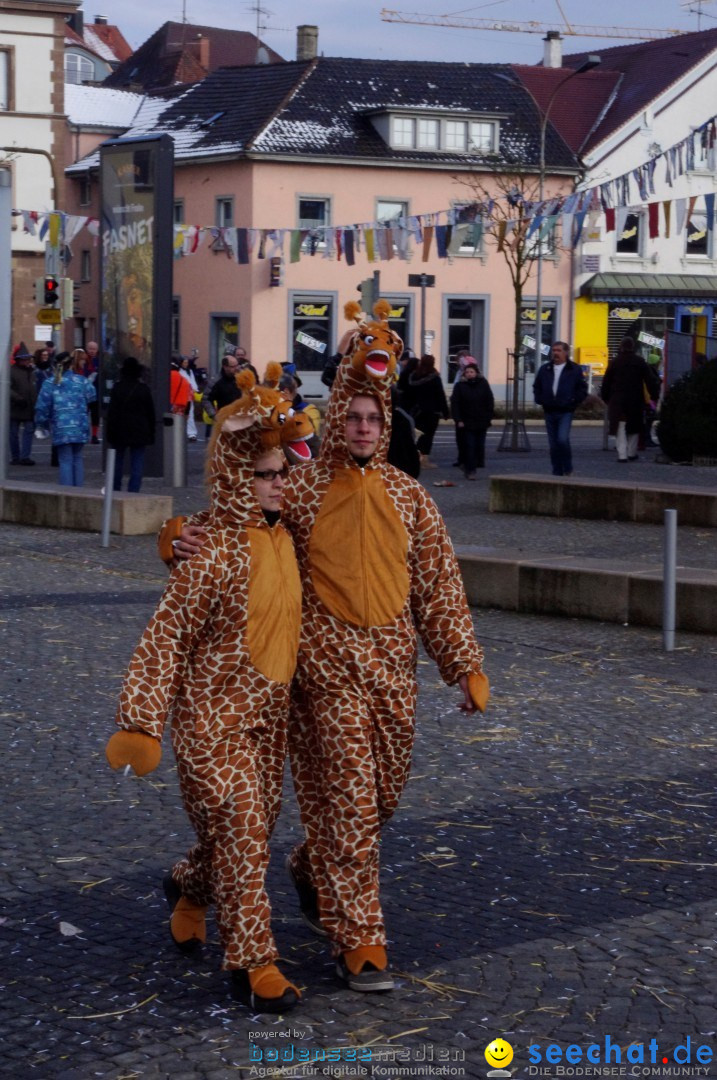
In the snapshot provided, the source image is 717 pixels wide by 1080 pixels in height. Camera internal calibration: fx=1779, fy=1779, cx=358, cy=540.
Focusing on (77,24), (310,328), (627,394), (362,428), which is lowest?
(627,394)

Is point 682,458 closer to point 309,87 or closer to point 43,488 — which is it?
point 43,488

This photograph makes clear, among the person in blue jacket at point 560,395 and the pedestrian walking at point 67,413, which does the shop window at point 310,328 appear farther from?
the pedestrian walking at point 67,413

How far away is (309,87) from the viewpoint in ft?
173

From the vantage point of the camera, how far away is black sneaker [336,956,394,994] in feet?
15.8

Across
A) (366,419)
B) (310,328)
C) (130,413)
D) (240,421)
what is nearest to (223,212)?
(310,328)

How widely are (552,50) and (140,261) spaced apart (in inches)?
1785

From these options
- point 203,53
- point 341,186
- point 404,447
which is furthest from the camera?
point 203,53

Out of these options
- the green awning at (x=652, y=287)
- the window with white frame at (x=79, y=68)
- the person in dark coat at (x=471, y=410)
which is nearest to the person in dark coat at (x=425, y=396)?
the person in dark coat at (x=471, y=410)

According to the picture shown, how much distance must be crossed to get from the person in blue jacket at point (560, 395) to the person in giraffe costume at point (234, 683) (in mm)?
16978

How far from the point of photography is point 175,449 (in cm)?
2269

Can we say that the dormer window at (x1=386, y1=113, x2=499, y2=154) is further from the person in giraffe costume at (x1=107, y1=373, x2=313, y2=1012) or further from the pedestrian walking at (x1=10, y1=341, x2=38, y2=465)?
the person in giraffe costume at (x1=107, y1=373, x2=313, y2=1012)

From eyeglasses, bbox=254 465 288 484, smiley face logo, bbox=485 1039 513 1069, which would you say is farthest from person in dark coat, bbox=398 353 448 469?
smiley face logo, bbox=485 1039 513 1069

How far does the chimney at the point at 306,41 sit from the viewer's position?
209ft

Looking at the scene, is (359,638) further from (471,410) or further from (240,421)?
(471,410)
